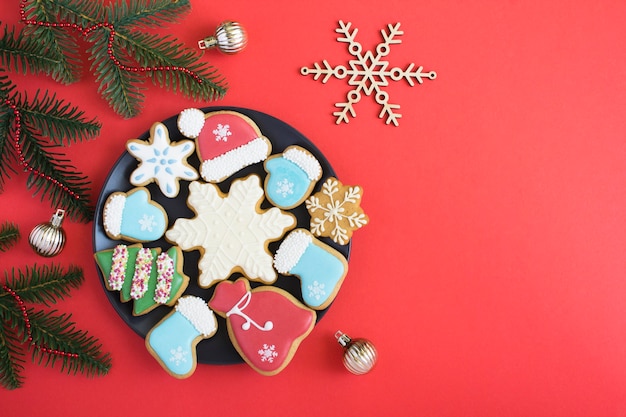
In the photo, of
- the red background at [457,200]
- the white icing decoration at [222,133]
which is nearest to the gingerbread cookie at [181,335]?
the red background at [457,200]

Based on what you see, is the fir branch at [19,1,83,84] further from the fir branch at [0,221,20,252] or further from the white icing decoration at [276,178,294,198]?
the white icing decoration at [276,178,294,198]

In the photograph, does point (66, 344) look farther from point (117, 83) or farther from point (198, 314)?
point (117, 83)

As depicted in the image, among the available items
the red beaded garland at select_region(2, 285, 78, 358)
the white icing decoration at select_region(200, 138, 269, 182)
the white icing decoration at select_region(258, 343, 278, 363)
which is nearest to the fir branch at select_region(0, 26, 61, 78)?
the white icing decoration at select_region(200, 138, 269, 182)

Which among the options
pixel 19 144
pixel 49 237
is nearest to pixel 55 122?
pixel 19 144

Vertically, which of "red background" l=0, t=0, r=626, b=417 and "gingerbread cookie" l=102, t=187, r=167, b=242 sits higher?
"red background" l=0, t=0, r=626, b=417

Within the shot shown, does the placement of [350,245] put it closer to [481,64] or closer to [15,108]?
[481,64]

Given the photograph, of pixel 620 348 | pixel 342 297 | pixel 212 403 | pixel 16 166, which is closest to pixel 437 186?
pixel 342 297

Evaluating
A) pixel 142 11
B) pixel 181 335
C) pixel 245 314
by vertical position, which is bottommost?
pixel 181 335
